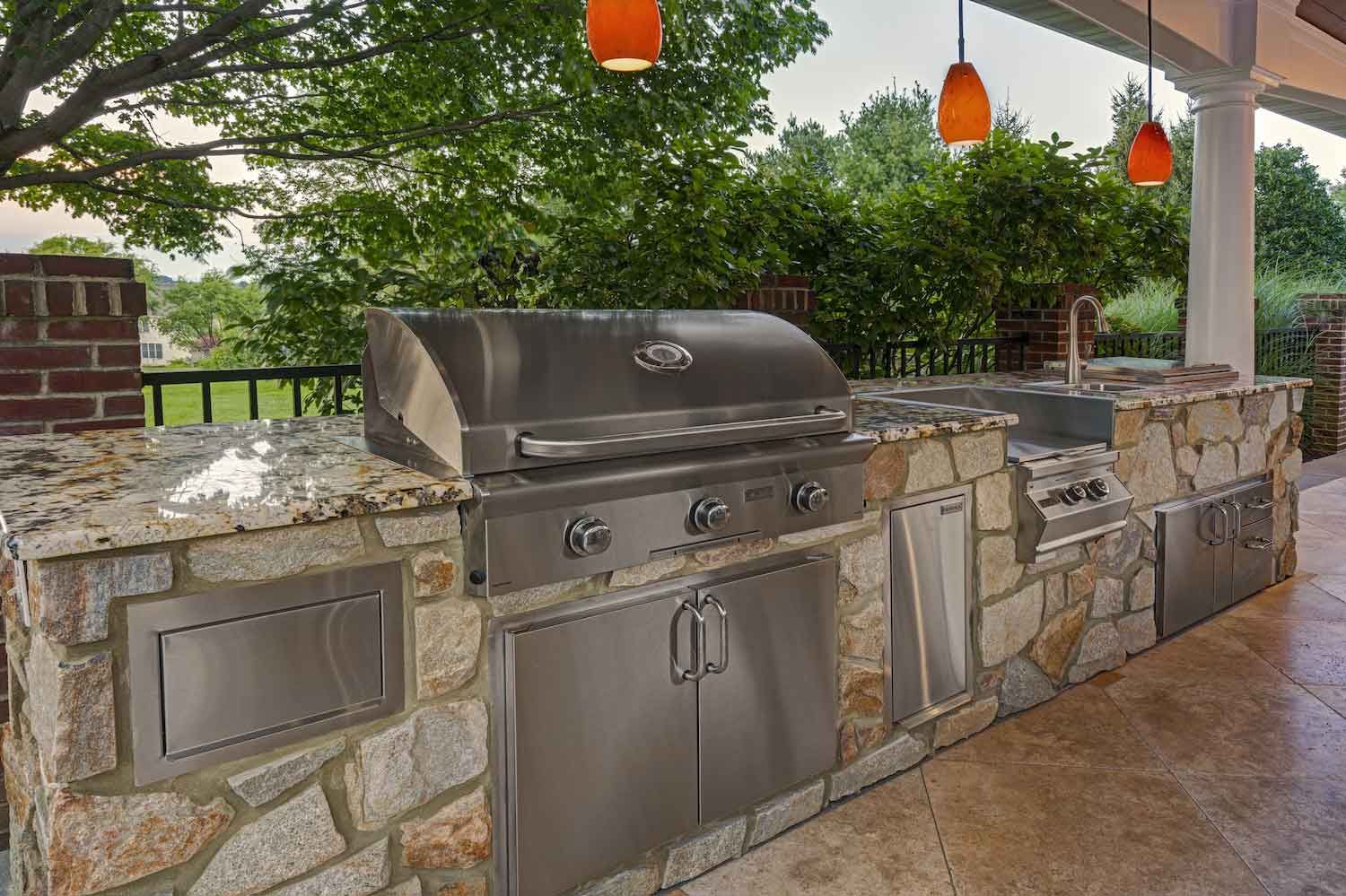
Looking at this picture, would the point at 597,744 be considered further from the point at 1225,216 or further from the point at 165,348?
the point at 165,348

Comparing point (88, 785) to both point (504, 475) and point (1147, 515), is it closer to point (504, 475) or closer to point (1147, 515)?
point (504, 475)

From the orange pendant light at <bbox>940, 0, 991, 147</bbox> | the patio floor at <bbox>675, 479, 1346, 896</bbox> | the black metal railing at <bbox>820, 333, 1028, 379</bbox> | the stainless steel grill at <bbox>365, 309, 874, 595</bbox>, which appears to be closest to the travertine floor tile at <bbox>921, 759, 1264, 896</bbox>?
the patio floor at <bbox>675, 479, 1346, 896</bbox>

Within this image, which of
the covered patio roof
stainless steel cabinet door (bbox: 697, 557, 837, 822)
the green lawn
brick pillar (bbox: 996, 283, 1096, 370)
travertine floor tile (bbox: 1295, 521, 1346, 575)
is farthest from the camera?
the green lawn

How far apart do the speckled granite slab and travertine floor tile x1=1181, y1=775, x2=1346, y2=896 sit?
44.8 inches

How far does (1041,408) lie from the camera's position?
3.61 metres

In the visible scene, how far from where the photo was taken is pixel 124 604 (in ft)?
4.46

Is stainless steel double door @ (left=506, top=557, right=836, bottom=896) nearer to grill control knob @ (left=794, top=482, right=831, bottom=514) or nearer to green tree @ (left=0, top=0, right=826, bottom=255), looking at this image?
grill control knob @ (left=794, top=482, right=831, bottom=514)

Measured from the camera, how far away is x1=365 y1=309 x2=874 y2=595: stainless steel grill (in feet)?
5.68

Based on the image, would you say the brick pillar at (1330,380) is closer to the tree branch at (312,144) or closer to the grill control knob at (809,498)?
the tree branch at (312,144)

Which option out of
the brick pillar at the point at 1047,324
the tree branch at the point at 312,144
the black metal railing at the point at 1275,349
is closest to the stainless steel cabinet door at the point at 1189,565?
the brick pillar at the point at 1047,324

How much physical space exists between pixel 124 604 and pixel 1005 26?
23.6 meters

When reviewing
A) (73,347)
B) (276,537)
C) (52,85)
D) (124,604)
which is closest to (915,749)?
(276,537)

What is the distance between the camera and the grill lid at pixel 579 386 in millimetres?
1749

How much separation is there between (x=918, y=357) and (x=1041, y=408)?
1.49 m
